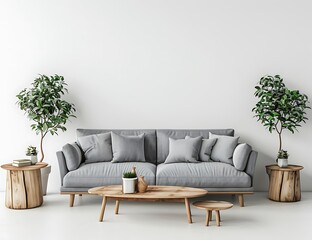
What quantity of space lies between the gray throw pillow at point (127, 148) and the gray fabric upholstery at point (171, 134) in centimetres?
28

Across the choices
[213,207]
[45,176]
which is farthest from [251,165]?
[45,176]

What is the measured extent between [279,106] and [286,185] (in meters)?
1.04

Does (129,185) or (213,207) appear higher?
(129,185)

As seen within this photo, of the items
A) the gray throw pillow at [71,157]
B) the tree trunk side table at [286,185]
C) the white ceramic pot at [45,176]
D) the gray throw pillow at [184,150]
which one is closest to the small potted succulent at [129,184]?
the gray throw pillow at [71,157]

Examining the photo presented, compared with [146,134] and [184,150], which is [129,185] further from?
[146,134]

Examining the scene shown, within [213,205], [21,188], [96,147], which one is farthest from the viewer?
[96,147]

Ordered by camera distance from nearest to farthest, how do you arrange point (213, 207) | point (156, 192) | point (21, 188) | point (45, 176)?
point (213, 207) → point (156, 192) → point (21, 188) → point (45, 176)

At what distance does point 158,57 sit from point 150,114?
2.73 ft

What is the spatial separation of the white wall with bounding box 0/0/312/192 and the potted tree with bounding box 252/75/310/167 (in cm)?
30

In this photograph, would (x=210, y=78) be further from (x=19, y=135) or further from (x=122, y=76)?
(x=19, y=135)

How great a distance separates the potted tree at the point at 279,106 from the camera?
5.58 metres

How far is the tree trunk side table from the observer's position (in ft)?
17.7

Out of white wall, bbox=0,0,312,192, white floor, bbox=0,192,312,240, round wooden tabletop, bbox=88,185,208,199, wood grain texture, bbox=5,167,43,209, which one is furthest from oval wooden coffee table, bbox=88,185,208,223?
white wall, bbox=0,0,312,192

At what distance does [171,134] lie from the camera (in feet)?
19.2
